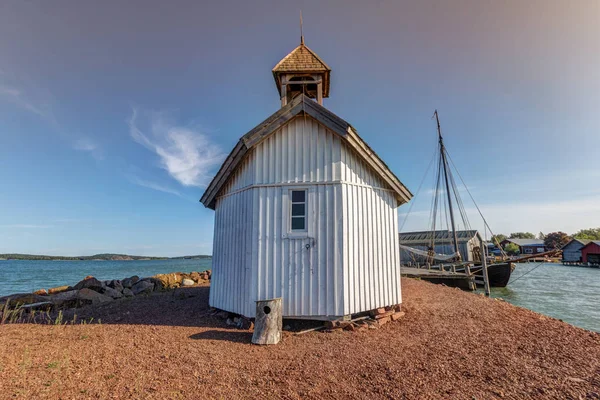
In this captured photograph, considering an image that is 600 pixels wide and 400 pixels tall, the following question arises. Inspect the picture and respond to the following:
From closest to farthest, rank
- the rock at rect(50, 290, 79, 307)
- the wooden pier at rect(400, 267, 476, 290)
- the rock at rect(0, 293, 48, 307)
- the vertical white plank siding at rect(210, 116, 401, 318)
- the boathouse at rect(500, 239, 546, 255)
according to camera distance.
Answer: the vertical white plank siding at rect(210, 116, 401, 318)
the rock at rect(50, 290, 79, 307)
the rock at rect(0, 293, 48, 307)
the wooden pier at rect(400, 267, 476, 290)
the boathouse at rect(500, 239, 546, 255)

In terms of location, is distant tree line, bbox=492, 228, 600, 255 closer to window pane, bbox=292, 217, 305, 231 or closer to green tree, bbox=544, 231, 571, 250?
green tree, bbox=544, 231, 571, 250

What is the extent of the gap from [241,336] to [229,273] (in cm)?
213

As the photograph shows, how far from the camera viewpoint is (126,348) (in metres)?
5.83

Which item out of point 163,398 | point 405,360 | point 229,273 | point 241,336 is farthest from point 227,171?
point 405,360

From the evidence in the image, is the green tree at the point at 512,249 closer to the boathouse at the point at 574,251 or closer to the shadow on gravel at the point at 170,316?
the boathouse at the point at 574,251

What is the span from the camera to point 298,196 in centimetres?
789

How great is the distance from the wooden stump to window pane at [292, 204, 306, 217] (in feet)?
7.60

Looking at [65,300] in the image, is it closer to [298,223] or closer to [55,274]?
[298,223]

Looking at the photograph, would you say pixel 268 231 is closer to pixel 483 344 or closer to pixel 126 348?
pixel 126 348

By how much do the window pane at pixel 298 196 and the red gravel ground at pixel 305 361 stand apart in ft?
11.3

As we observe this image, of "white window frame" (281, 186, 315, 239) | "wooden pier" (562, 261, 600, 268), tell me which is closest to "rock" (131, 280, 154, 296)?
"white window frame" (281, 186, 315, 239)

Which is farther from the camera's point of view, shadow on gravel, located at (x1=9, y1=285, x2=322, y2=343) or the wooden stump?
shadow on gravel, located at (x1=9, y1=285, x2=322, y2=343)

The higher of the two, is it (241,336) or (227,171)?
(227,171)

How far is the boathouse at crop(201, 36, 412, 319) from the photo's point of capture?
741 centimetres
